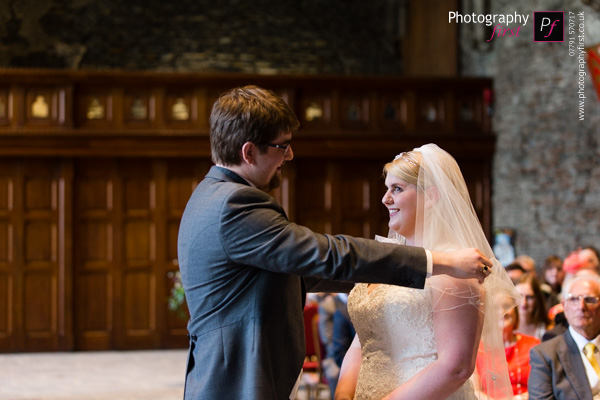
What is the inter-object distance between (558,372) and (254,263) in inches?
101

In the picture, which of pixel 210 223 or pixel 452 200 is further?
pixel 452 200

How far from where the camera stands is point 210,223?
2.36 meters

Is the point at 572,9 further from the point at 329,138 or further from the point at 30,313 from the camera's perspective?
the point at 30,313

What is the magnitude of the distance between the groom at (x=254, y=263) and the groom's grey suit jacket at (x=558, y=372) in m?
2.20

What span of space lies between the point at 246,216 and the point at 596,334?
2814 millimetres

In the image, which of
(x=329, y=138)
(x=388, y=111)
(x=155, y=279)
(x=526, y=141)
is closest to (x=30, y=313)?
(x=155, y=279)

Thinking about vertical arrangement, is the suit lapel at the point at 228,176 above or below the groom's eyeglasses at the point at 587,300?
above

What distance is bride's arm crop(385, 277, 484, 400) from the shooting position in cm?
252

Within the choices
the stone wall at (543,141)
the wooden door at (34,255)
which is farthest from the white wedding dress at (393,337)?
the wooden door at (34,255)

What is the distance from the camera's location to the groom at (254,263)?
89.0 inches

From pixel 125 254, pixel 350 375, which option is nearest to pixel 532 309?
pixel 350 375

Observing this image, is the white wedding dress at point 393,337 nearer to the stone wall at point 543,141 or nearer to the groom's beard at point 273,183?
the groom's beard at point 273,183

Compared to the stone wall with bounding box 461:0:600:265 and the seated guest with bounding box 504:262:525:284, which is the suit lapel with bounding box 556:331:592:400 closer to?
the seated guest with bounding box 504:262:525:284

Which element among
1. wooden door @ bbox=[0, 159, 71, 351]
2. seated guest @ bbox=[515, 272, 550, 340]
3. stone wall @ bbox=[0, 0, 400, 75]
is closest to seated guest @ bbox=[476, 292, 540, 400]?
seated guest @ bbox=[515, 272, 550, 340]
